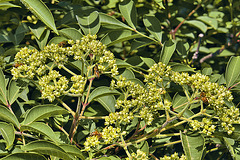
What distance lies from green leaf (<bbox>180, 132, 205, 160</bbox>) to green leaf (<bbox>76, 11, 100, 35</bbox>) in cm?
84

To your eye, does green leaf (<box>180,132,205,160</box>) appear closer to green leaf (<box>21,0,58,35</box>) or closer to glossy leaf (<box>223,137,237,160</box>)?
glossy leaf (<box>223,137,237,160</box>)

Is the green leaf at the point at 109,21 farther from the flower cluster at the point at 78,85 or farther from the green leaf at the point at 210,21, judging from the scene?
the green leaf at the point at 210,21

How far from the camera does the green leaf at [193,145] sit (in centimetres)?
143

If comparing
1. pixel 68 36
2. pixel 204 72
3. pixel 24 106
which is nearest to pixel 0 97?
pixel 24 106

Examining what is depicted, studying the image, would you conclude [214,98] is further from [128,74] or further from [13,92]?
[13,92]

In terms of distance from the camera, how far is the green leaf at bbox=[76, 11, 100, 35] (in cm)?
186

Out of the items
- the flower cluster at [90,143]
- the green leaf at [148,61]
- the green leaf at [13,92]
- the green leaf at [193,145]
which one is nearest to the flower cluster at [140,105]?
the flower cluster at [90,143]

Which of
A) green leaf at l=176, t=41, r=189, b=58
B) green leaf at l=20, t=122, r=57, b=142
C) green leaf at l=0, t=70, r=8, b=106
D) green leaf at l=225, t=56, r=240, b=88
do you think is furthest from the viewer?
green leaf at l=176, t=41, r=189, b=58

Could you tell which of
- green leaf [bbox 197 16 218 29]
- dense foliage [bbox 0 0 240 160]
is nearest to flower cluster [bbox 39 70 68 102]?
dense foliage [bbox 0 0 240 160]

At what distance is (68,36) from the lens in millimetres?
1805

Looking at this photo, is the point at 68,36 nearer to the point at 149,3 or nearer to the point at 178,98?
the point at 178,98

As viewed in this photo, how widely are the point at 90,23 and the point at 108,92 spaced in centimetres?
54

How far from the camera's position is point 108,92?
1.56 m

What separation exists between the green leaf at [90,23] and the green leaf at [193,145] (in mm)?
841
